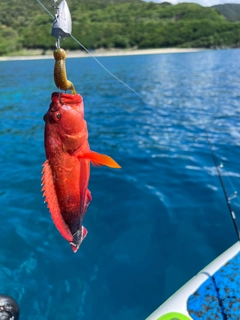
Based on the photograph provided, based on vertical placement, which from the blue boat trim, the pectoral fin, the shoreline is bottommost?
the blue boat trim

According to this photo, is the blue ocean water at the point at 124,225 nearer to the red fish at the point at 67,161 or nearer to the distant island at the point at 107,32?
the red fish at the point at 67,161

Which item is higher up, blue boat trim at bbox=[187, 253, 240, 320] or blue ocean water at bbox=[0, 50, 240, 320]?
blue boat trim at bbox=[187, 253, 240, 320]

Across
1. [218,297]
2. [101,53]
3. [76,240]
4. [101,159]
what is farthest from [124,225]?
[101,53]

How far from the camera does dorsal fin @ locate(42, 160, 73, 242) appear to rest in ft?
8.00

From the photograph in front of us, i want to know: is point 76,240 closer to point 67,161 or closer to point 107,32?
point 67,161

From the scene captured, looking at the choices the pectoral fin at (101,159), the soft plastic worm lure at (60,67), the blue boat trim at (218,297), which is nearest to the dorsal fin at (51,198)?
the pectoral fin at (101,159)

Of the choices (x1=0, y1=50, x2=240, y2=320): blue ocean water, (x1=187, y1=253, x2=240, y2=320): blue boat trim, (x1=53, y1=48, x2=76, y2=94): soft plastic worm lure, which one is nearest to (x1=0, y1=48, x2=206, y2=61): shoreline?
(x1=0, y1=50, x2=240, y2=320): blue ocean water

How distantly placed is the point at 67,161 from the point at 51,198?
303mm

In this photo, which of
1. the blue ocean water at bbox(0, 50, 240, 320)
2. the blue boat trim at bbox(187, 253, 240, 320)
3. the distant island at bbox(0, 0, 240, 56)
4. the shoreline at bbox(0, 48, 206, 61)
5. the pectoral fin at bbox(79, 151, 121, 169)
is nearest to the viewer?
the pectoral fin at bbox(79, 151, 121, 169)

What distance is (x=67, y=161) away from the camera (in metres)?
2.52

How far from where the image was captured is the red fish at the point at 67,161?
2372 mm

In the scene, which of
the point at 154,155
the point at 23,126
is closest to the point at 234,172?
the point at 154,155

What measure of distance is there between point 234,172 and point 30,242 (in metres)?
4.77

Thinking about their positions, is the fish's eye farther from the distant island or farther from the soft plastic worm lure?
the distant island
